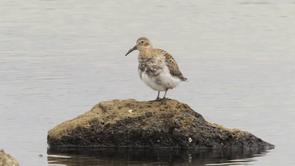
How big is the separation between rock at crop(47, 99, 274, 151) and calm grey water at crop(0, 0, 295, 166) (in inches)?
16.7

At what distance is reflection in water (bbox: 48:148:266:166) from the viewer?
2152 centimetres

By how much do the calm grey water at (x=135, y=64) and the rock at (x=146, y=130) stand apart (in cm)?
42

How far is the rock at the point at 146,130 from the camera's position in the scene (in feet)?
72.1

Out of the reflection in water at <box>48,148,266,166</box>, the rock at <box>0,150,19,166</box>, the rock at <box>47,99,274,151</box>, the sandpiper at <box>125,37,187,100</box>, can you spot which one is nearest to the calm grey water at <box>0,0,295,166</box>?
the reflection in water at <box>48,148,266,166</box>

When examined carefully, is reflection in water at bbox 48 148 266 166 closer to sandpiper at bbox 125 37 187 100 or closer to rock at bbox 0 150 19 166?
sandpiper at bbox 125 37 187 100

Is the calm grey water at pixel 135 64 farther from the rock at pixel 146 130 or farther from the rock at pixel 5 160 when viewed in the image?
the rock at pixel 5 160

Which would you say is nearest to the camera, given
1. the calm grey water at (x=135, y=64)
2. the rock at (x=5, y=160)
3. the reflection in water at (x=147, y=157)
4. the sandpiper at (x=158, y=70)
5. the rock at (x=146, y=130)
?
the rock at (x=5, y=160)

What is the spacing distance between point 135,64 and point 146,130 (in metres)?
11.2

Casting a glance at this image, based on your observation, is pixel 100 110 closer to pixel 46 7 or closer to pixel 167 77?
pixel 167 77

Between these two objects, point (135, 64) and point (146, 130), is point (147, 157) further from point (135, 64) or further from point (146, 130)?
point (135, 64)

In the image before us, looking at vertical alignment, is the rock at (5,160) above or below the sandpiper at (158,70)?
below

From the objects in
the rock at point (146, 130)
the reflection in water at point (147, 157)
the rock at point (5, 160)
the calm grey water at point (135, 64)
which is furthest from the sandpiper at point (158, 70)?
the rock at point (5, 160)

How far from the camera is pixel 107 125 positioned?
21938 millimetres

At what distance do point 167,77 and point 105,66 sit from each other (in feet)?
36.1
